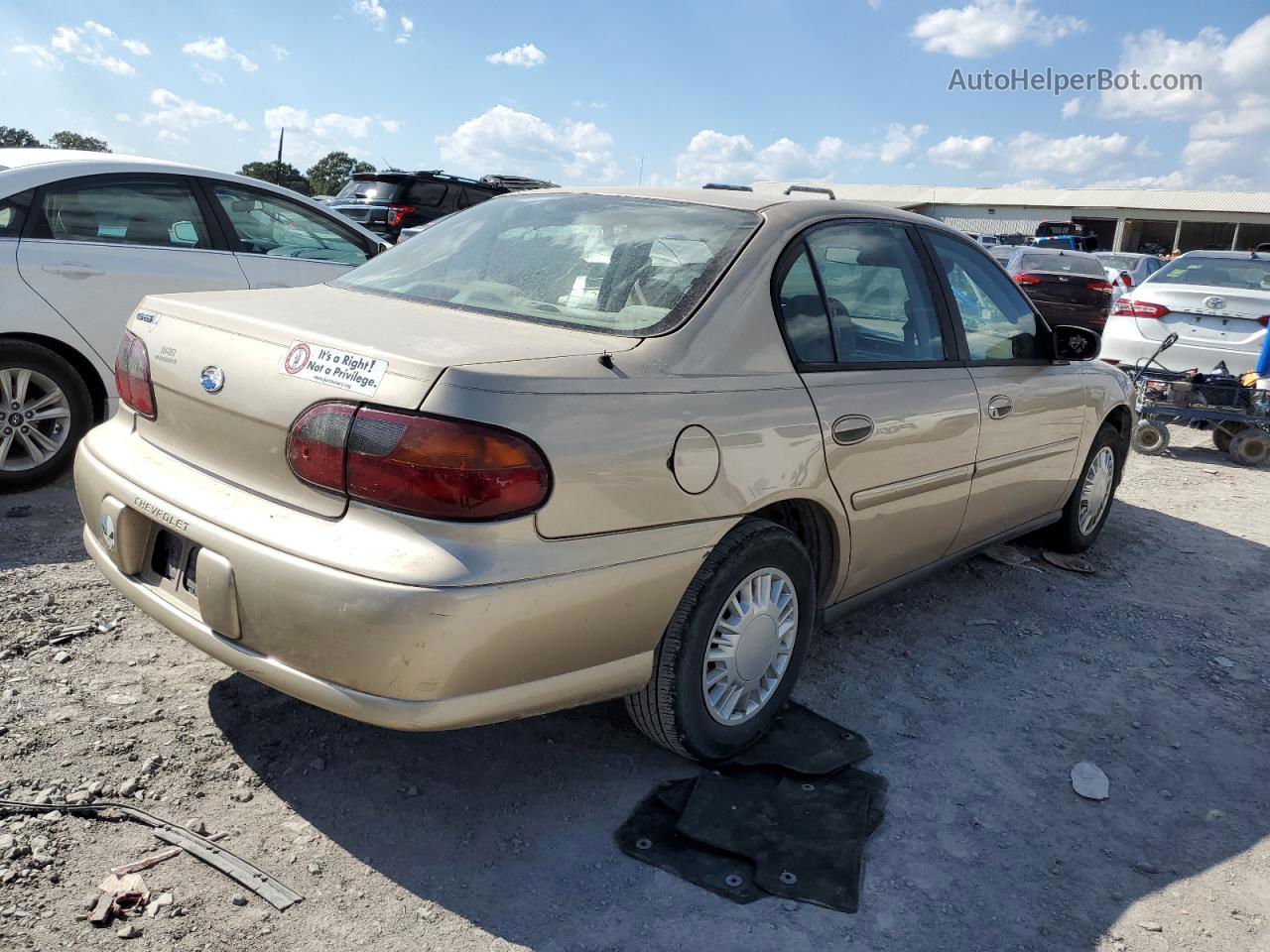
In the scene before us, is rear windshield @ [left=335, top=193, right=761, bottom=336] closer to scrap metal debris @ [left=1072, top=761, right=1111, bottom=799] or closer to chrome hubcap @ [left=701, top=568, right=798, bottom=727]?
chrome hubcap @ [left=701, top=568, right=798, bottom=727]

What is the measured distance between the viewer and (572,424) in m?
2.38

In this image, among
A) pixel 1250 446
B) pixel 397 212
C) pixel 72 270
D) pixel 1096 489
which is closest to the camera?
pixel 72 270

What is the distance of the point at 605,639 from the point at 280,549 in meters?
0.80

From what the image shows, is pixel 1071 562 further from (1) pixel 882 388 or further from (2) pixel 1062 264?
(2) pixel 1062 264

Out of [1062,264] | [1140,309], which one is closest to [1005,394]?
[1140,309]

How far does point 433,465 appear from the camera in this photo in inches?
88.2

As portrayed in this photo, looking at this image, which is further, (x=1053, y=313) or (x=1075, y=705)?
(x=1053, y=313)

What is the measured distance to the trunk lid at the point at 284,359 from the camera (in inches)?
92.9

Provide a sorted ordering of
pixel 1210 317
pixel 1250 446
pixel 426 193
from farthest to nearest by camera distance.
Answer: pixel 426 193 → pixel 1210 317 → pixel 1250 446

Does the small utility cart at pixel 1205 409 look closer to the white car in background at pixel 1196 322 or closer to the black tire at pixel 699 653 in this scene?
the white car in background at pixel 1196 322

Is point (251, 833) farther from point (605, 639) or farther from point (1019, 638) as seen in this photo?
point (1019, 638)

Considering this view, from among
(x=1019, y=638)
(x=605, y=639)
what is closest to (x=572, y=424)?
(x=605, y=639)

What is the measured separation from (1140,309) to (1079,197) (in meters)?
55.4

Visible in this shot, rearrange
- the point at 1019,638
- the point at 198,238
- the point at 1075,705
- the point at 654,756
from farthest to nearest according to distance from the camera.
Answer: the point at 198,238 < the point at 1019,638 < the point at 1075,705 < the point at 654,756
